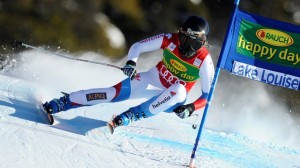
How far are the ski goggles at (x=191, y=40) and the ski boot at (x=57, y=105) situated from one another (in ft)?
4.10

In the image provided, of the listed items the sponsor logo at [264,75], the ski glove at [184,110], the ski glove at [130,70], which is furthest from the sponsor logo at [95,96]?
the sponsor logo at [264,75]

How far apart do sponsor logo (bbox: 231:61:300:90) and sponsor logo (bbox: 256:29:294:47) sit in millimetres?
265

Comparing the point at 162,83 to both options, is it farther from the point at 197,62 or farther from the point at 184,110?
the point at 184,110

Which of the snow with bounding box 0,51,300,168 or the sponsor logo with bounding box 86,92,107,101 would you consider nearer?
the snow with bounding box 0,51,300,168

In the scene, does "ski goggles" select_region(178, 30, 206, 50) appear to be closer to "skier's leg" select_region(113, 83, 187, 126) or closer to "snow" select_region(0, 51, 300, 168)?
"skier's leg" select_region(113, 83, 187, 126)

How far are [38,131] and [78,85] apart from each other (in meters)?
2.54

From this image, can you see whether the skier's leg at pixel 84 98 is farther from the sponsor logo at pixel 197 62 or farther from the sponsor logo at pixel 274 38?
the sponsor logo at pixel 274 38

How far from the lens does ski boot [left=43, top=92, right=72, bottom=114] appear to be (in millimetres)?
4324

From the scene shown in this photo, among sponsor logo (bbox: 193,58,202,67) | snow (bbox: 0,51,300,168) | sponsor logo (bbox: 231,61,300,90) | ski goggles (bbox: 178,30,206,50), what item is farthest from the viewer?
sponsor logo (bbox: 193,58,202,67)

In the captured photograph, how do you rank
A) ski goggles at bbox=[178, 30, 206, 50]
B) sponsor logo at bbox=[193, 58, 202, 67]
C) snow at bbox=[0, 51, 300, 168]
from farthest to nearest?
1. sponsor logo at bbox=[193, 58, 202, 67]
2. ski goggles at bbox=[178, 30, 206, 50]
3. snow at bbox=[0, 51, 300, 168]

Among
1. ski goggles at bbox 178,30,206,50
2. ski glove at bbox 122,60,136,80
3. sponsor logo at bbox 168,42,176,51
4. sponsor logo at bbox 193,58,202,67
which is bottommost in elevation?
ski glove at bbox 122,60,136,80

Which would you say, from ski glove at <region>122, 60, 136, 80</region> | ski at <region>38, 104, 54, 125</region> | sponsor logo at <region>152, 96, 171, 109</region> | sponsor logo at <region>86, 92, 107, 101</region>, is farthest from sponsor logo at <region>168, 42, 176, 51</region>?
Result: ski at <region>38, 104, 54, 125</region>

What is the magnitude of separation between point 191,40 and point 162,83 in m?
0.62

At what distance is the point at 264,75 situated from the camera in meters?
4.31
